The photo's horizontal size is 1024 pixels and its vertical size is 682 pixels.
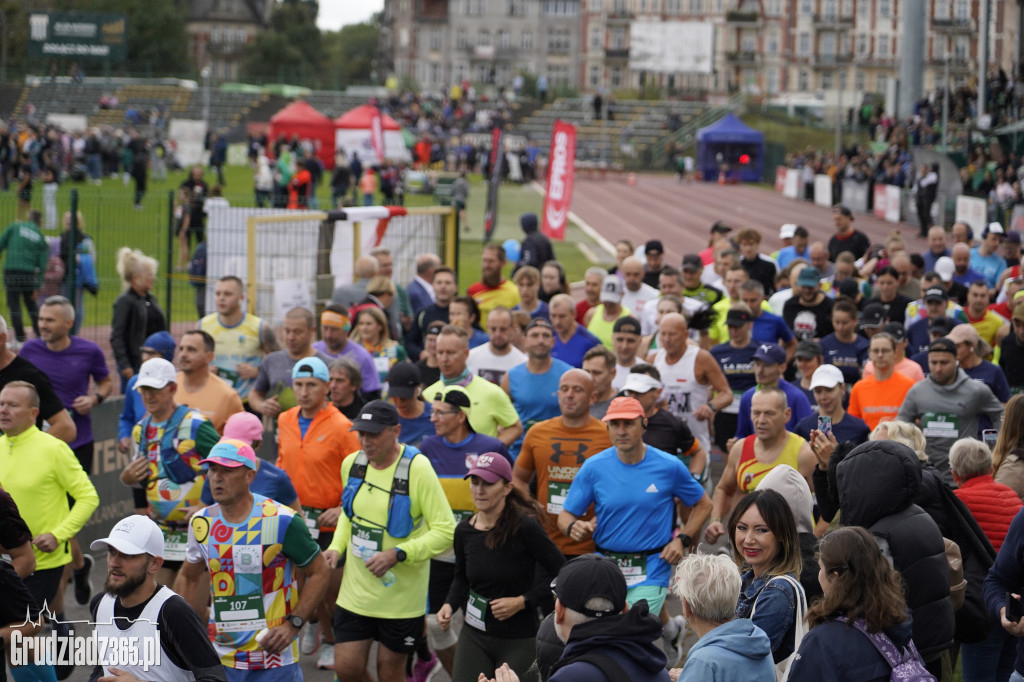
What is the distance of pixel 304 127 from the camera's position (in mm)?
53500

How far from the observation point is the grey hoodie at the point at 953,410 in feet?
29.0

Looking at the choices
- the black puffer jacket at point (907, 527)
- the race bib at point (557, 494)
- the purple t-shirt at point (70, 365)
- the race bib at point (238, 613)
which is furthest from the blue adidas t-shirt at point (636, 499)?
the purple t-shirt at point (70, 365)

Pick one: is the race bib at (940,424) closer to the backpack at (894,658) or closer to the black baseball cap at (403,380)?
the black baseball cap at (403,380)

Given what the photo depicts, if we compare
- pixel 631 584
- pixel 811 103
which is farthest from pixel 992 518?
pixel 811 103

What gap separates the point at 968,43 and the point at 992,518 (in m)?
112

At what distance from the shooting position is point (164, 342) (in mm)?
9359

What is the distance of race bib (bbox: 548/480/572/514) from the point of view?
7969 mm

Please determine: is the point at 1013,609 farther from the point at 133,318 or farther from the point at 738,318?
the point at 133,318

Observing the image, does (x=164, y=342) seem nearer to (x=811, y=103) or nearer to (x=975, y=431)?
(x=975, y=431)

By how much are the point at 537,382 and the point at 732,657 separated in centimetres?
519

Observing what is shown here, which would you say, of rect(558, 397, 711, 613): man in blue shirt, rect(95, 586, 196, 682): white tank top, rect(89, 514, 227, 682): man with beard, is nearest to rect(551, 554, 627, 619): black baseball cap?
rect(89, 514, 227, 682): man with beard

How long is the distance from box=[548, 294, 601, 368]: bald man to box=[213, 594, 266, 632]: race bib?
197 inches

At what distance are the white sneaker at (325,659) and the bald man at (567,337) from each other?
3465 millimetres

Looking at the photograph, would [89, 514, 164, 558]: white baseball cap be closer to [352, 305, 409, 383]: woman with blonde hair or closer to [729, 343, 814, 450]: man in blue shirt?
[729, 343, 814, 450]: man in blue shirt
